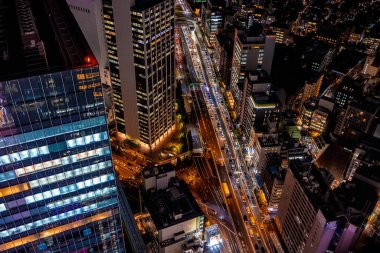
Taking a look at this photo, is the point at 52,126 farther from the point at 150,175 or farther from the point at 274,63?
the point at 274,63

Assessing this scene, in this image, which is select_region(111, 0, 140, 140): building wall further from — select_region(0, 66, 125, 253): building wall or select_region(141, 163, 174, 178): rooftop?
select_region(0, 66, 125, 253): building wall

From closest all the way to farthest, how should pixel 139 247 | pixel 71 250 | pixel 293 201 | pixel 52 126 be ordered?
pixel 52 126 → pixel 71 250 → pixel 139 247 → pixel 293 201

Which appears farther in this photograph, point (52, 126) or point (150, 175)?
point (150, 175)

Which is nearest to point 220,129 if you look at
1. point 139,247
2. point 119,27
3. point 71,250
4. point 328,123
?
point 328,123

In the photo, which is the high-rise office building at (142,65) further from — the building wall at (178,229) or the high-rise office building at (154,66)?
the building wall at (178,229)

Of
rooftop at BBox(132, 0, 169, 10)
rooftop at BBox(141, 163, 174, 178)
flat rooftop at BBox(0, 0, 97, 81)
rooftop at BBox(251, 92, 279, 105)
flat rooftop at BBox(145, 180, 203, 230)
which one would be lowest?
flat rooftop at BBox(145, 180, 203, 230)

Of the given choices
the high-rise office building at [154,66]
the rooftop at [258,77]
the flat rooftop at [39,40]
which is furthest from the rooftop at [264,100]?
the flat rooftop at [39,40]

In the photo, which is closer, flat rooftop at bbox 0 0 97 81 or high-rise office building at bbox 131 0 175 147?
flat rooftop at bbox 0 0 97 81

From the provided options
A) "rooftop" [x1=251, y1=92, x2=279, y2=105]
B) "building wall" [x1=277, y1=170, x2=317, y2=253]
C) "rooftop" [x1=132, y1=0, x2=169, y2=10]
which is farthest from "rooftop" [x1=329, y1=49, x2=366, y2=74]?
"rooftop" [x1=132, y1=0, x2=169, y2=10]
